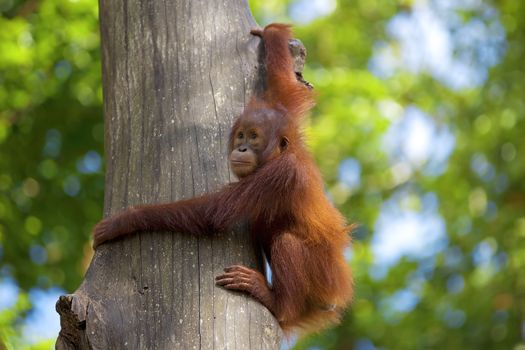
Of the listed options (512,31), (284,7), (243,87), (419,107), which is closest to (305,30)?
(284,7)

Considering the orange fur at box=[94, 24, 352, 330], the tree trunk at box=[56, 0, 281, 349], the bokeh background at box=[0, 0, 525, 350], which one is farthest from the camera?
the bokeh background at box=[0, 0, 525, 350]

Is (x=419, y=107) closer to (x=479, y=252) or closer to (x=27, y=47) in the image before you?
(x=479, y=252)

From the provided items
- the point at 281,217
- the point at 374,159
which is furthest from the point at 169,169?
the point at 374,159

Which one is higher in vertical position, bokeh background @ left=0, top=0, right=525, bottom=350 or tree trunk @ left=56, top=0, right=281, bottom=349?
bokeh background @ left=0, top=0, right=525, bottom=350

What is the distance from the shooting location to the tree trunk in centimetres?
404

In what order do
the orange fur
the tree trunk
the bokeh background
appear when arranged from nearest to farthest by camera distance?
the tree trunk
the orange fur
the bokeh background

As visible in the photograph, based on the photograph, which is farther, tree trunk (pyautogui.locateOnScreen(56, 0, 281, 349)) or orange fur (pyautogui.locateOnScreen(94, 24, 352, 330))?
orange fur (pyautogui.locateOnScreen(94, 24, 352, 330))

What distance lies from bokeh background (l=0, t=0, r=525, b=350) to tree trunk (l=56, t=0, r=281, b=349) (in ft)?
2.94

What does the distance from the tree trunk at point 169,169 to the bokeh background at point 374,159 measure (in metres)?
0.90

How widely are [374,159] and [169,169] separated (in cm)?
924

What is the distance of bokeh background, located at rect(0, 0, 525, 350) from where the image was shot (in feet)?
28.5

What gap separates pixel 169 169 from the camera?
456 centimetres

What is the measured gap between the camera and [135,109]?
15.8 ft

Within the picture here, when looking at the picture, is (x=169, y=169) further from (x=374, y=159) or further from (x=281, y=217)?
(x=374, y=159)
